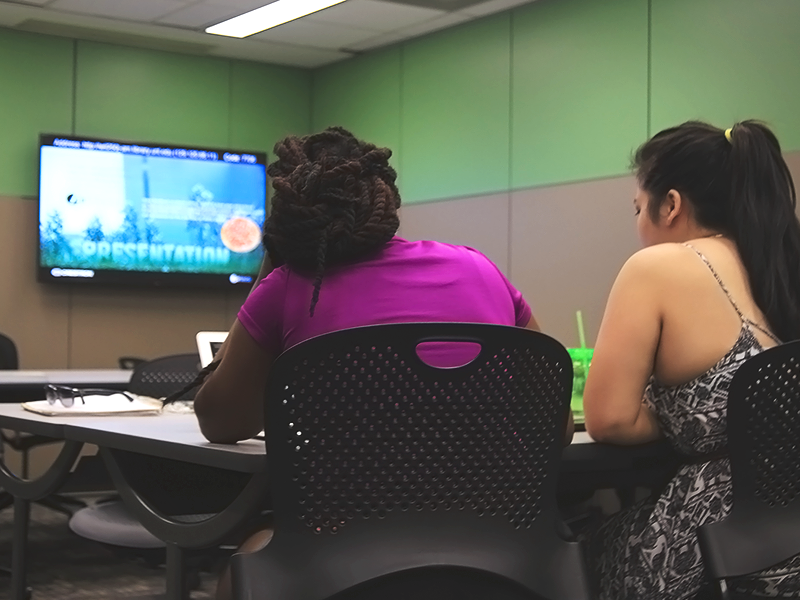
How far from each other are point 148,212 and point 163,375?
3.09 metres

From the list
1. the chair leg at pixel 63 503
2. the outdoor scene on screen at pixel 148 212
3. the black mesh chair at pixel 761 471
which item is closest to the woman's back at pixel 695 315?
the black mesh chair at pixel 761 471

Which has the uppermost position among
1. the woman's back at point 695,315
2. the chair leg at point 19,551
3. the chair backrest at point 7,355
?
the woman's back at point 695,315

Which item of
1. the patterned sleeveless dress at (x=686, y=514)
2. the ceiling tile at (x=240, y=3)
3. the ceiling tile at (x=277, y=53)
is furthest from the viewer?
the ceiling tile at (x=277, y=53)

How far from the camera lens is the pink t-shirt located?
1586 mm

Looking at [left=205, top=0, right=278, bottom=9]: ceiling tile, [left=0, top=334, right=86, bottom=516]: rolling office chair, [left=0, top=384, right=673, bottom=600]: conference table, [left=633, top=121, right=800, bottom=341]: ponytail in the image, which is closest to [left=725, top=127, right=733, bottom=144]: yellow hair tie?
[left=633, top=121, right=800, bottom=341]: ponytail

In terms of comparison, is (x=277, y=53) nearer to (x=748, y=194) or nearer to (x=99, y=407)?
(x=99, y=407)

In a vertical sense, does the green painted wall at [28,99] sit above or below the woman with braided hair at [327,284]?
above

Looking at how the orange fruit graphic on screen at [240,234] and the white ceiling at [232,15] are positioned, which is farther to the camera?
the orange fruit graphic on screen at [240,234]

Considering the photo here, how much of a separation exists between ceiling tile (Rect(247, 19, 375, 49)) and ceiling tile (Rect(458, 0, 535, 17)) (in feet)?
2.34

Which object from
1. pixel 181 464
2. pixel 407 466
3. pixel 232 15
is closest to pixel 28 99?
pixel 232 15

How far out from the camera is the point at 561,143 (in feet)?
18.0

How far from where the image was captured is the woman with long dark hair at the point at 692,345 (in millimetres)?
1688

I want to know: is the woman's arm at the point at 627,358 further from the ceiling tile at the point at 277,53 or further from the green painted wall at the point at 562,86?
the ceiling tile at the point at 277,53

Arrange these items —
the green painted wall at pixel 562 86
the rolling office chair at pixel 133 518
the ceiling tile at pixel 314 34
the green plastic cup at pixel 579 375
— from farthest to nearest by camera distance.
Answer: the ceiling tile at pixel 314 34, the green painted wall at pixel 562 86, the rolling office chair at pixel 133 518, the green plastic cup at pixel 579 375
